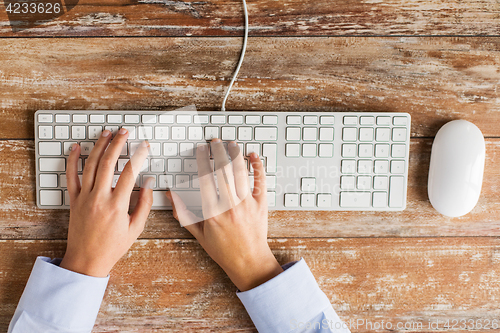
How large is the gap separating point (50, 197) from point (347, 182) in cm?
66

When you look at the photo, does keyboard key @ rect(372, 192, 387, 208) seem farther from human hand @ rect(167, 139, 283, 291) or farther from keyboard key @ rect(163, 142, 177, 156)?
keyboard key @ rect(163, 142, 177, 156)

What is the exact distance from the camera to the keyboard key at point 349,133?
2.28 ft

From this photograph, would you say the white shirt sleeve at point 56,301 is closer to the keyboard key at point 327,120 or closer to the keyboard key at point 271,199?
the keyboard key at point 271,199

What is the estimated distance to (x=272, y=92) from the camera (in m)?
0.73

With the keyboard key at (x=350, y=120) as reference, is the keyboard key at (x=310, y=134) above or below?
below

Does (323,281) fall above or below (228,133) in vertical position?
below

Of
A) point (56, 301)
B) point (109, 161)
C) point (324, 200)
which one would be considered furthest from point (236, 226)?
point (56, 301)

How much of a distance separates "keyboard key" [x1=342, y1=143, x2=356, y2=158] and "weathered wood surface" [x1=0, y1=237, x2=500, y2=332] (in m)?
0.21

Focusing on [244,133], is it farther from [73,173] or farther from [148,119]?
[73,173]

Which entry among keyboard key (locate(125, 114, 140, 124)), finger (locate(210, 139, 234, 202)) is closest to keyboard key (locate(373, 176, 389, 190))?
finger (locate(210, 139, 234, 202))

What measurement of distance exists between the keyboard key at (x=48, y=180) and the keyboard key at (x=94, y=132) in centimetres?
12

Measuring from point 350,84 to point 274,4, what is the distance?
25 cm

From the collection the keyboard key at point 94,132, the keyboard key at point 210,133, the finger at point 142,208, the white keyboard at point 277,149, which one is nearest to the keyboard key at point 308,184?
the white keyboard at point 277,149

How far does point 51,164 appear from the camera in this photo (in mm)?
692
